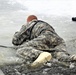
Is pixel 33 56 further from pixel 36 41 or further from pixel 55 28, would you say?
pixel 55 28

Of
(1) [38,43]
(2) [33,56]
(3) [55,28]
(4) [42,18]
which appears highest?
(1) [38,43]

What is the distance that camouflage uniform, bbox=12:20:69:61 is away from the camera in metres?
5.48

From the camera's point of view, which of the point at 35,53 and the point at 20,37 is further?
the point at 20,37

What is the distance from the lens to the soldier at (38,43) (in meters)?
5.32

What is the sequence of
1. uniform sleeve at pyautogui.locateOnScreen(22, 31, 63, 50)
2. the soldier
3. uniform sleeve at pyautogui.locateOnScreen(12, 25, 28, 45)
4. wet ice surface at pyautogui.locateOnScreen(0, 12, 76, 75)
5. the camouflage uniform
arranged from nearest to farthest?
wet ice surface at pyautogui.locateOnScreen(0, 12, 76, 75) < the soldier < the camouflage uniform < uniform sleeve at pyautogui.locateOnScreen(22, 31, 63, 50) < uniform sleeve at pyautogui.locateOnScreen(12, 25, 28, 45)

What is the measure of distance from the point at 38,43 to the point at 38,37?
0.47 feet

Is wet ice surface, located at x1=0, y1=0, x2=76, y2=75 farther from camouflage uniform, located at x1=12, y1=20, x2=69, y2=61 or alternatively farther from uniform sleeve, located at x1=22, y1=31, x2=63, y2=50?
uniform sleeve, located at x1=22, y1=31, x2=63, y2=50

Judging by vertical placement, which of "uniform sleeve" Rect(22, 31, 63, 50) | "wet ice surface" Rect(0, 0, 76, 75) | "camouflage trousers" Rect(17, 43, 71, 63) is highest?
"uniform sleeve" Rect(22, 31, 63, 50)

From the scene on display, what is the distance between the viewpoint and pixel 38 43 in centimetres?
565

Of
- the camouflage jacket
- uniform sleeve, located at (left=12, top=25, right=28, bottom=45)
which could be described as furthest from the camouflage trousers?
uniform sleeve, located at (left=12, top=25, right=28, bottom=45)

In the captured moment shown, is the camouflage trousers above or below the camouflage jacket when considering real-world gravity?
below

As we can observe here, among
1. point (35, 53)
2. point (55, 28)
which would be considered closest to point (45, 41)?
point (35, 53)

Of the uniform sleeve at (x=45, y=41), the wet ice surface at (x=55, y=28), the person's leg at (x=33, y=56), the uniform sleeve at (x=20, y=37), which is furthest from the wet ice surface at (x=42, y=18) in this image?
the uniform sleeve at (x=45, y=41)

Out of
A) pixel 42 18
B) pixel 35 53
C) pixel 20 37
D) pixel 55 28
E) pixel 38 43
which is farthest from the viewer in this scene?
pixel 42 18
